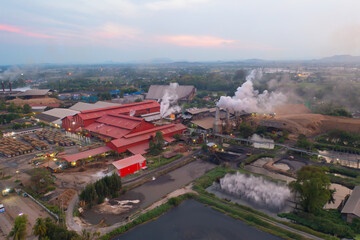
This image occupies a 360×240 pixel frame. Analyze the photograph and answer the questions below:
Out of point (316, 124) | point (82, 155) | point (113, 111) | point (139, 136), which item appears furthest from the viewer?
point (113, 111)

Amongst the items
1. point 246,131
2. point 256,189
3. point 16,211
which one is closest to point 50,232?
point 16,211

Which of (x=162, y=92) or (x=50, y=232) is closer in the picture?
(x=50, y=232)

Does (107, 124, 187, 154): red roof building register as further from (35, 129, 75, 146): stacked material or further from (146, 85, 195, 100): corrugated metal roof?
(146, 85, 195, 100): corrugated metal roof

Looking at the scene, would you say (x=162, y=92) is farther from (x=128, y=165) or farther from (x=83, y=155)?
(x=128, y=165)

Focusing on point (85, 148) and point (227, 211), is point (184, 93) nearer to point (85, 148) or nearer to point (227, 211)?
point (85, 148)

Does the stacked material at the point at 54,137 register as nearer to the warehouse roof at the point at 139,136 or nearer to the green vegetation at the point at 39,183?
the warehouse roof at the point at 139,136

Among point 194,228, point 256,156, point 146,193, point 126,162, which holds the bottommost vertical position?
point 194,228

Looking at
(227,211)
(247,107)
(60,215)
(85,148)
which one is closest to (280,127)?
(247,107)

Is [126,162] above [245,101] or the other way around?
the other way around
